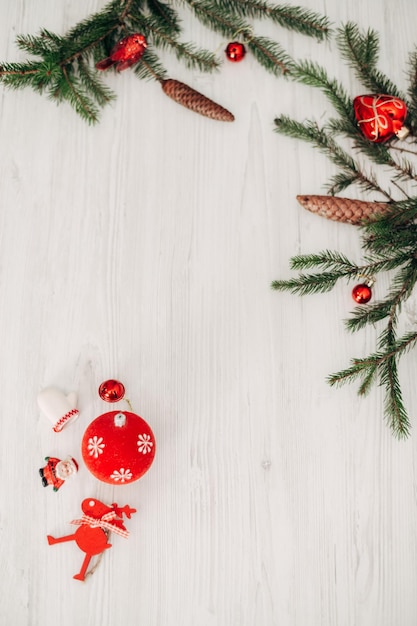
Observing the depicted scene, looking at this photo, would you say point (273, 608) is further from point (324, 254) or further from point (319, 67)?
point (319, 67)

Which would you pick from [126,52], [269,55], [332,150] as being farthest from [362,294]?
[126,52]

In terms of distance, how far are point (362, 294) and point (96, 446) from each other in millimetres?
521

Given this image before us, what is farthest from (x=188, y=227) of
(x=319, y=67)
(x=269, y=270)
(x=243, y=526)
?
(x=243, y=526)

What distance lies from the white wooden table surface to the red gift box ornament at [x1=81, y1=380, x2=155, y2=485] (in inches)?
3.1

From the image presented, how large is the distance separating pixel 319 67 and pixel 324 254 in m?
0.39

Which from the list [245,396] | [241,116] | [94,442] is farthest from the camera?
[241,116]

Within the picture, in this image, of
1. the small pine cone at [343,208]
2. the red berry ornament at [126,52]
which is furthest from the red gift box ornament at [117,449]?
the red berry ornament at [126,52]

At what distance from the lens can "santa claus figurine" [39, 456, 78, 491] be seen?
87 centimetres

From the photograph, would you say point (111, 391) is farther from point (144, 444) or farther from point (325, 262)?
point (325, 262)

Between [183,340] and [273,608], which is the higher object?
[183,340]

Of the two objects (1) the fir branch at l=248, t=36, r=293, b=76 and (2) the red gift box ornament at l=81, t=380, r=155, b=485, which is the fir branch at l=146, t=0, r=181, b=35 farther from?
(2) the red gift box ornament at l=81, t=380, r=155, b=485

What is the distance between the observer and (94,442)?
2.72ft

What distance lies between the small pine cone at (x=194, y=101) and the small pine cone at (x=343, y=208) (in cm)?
23

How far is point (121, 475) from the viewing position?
0.83m
